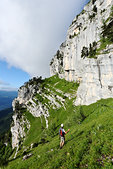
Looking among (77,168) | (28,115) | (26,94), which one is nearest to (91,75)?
(77,168)

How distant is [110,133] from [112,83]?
101ft

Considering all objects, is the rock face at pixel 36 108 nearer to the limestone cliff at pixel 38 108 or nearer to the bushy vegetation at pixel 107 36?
the limestone cliff at pixel 38 108

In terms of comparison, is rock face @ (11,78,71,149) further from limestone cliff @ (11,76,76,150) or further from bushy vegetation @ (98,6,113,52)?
bushy vegetation @ (98,6,113,52)

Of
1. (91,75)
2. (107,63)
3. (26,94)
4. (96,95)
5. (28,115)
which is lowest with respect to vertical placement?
(28,115)

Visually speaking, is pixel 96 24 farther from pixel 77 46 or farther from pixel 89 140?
pixel 89 140

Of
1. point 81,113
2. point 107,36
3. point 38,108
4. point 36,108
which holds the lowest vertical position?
point 36,108

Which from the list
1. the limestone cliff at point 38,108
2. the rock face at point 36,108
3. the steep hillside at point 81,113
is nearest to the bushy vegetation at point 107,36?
the steep hillside at point 81,113

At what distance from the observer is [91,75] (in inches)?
1706

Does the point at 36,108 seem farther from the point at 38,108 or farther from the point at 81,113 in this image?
the point at 81,113

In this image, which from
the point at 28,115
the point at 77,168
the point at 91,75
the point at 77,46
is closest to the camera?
the point at 77,168

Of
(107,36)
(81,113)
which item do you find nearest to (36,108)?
(81,113)

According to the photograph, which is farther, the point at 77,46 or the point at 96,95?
the point at 77,46

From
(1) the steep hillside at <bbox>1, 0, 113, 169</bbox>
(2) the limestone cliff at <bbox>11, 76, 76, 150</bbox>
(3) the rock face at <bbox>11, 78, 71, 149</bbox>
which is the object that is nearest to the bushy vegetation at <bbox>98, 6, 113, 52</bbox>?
(1) the steep hillside at <bbox>1, 0, 113, 169</bbox>

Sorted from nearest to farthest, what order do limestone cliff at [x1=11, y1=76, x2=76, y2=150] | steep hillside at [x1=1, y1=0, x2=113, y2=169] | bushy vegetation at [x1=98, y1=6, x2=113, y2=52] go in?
steep hillside at [x1=1, y1=0, x2=113, y2=169], bushy vegetation at [x1=98, y1=6, x2=113, y2=52], limestone cliff at [x1=11, y1=76, x2=76, y2=150]
